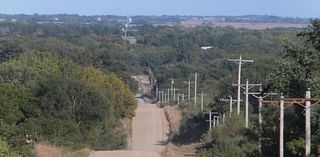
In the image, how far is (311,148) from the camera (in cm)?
2353

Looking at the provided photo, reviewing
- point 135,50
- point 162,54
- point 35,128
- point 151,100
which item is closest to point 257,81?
point 35,128

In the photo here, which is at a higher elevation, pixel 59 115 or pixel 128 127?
pixel 59 115

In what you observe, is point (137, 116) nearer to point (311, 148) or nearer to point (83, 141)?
point (83, 141)

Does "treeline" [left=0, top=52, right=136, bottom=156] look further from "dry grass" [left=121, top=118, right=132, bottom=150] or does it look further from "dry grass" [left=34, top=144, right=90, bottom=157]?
"dry grass" [left=121, top=118, right=132, bottom=150]

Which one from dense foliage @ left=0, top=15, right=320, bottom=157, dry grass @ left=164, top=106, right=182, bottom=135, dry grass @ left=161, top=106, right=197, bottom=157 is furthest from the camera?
dry grass @ left=164, top=106, right=182, bottom=135

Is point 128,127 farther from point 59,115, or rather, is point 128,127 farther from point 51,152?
point 51,152

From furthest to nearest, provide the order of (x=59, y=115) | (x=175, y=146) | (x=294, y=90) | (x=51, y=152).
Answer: (x=175, y=146) < (x=59, y=115) < (x=51, y=152) < (x=294, y=90)

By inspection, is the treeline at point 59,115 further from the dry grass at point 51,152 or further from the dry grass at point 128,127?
the dry grass at point 128,127

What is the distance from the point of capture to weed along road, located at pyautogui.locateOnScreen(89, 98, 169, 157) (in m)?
51.3

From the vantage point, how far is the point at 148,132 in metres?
68.5

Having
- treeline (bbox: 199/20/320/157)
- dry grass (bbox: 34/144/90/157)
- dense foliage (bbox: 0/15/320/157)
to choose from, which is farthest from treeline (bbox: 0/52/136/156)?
treeline (bbox: 199/20/320/157)

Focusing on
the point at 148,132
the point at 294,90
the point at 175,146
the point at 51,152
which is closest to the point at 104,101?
the point at 175,146

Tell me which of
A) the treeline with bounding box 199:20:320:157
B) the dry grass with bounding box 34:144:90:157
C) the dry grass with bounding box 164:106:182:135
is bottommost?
the dry grass with bounding box 164:106:182:135

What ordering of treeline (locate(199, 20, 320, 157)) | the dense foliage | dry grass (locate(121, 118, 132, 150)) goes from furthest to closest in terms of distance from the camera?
dry grass (locate(121, 118, 132, 150))
the dense foliage
treeline (locate(199, 20, 320, 157))
